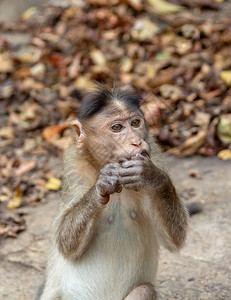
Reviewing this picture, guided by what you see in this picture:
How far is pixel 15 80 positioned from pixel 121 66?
5.92 ft

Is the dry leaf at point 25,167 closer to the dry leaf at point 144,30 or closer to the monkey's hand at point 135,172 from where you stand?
the dry leaf at point 144,30

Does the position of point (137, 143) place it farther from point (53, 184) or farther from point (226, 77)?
point (226, 77)

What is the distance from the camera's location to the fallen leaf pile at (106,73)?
26.4 ft

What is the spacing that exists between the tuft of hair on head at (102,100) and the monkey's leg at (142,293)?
1.33 meters

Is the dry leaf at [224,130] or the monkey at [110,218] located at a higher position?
the monkey at [110,218]

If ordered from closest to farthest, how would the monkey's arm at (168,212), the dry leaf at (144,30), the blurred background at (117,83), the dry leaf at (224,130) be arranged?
the monkey's arm at (168,212) → the blurred background at (117,83) → the dry leaf at (224,130) → the dry leaf at (144,30)

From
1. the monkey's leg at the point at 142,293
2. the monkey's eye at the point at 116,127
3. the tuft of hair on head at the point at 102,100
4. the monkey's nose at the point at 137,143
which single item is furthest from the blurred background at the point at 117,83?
the monkey's nose at the point at 137,143

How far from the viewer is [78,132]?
4684 millimetres

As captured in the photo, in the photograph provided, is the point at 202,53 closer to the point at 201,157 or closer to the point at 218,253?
the point at 201,157

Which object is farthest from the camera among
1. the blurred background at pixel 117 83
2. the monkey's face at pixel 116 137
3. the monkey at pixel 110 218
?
the blurred background at pixel 117 83

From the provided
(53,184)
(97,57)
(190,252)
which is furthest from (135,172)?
(97,57)

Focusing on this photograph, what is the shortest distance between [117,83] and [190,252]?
7.01 feet

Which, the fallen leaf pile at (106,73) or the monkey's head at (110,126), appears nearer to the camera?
the monkey's head at (110,126)

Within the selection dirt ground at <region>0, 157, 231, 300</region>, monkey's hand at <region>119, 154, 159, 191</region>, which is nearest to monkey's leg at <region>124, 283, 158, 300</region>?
monkey's hand at <region>119, 154, 159, 191</region>
